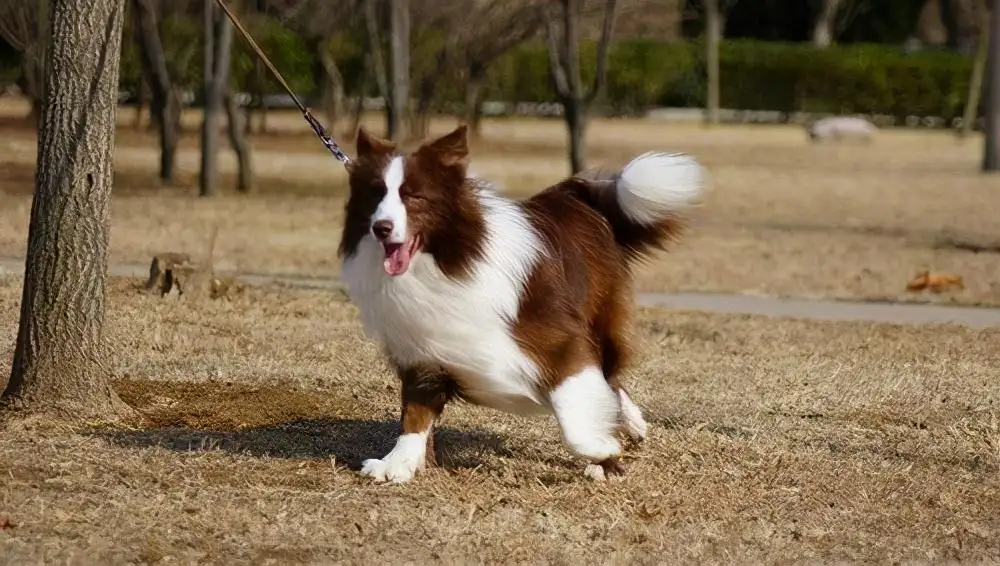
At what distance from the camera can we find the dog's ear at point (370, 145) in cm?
615

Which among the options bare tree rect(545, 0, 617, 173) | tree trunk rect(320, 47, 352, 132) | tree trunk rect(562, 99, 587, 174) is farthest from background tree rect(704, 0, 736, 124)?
tree trunk rect(562, 99, 587, 174)

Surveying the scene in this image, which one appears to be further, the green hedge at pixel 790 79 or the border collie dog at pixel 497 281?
the green hedge at pixel 790 79

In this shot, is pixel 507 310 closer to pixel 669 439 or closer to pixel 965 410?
pixel 669 439

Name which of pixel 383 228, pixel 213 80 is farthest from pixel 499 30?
pixel 383 228

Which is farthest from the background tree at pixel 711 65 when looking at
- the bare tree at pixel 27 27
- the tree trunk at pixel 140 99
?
the bare tree at pixel 27 27

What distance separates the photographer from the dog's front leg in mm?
A: 6500

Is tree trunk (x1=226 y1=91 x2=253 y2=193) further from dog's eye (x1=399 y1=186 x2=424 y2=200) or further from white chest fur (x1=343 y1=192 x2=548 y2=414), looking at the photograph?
dog's eye (x1=399 y1=186 x2=424 y2=200)

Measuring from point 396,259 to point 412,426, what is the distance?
85cm

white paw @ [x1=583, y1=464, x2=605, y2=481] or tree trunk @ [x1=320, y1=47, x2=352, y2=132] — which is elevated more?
tree trunk @ [x1=320, y1=47, x2=352, y2=132]

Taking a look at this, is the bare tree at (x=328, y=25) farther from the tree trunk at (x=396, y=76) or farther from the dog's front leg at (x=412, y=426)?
the dog's front leg at (x=412, y=426)

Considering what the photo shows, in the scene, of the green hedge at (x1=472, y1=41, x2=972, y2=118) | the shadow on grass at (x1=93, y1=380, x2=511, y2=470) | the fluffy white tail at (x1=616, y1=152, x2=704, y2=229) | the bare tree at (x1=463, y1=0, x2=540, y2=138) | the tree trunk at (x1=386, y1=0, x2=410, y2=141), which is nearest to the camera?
the fluffy white tail at (x1=616, y1=152, x2=704, y2=229)

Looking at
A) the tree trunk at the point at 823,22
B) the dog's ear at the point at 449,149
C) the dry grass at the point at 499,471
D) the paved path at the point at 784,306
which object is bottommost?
the paved path at the point at 784,306

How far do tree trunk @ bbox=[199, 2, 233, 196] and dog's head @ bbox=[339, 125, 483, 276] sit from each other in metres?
14.3

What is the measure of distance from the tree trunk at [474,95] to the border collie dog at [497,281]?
2092 centimetres
